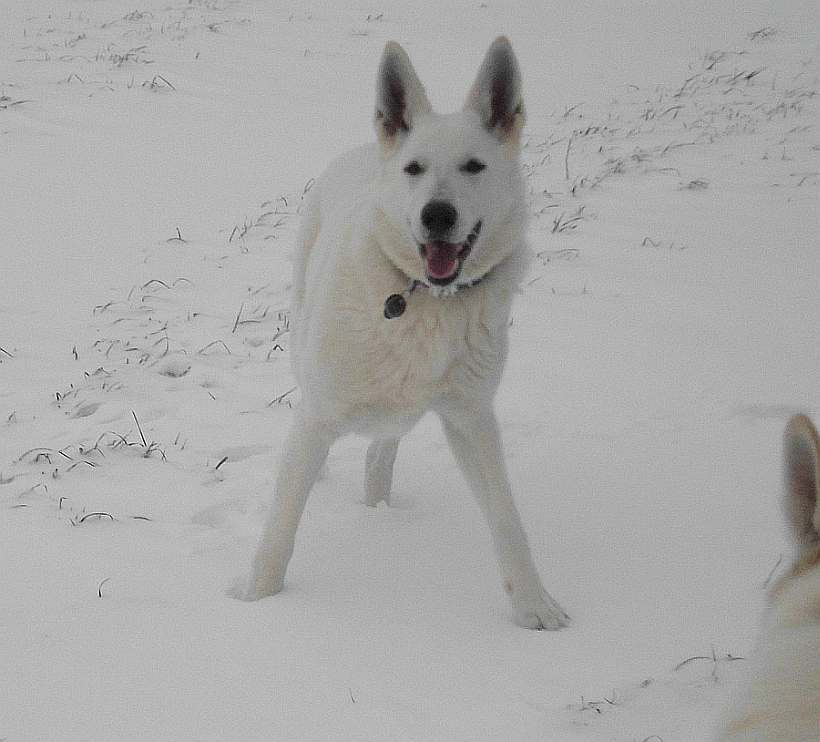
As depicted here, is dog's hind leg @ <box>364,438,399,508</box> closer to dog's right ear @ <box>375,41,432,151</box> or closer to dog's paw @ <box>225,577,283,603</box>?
dog's paw @ <box>225,577,283,603</box>

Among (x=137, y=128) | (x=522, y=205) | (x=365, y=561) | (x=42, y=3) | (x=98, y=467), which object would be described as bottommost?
(x=365, y=561)

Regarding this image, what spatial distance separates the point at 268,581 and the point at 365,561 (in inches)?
14.1

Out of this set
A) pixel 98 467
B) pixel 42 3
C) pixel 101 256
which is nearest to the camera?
pixel 98 467

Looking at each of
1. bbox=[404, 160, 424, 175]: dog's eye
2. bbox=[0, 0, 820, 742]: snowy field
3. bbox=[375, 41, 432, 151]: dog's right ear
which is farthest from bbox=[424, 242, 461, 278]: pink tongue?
bbox=[0, 0, 820, 742]: snowy field

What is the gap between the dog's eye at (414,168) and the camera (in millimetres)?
2715

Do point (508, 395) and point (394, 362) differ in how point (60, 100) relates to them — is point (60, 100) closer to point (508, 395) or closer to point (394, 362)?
point (508, 395)

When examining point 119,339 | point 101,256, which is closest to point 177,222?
point 101,256

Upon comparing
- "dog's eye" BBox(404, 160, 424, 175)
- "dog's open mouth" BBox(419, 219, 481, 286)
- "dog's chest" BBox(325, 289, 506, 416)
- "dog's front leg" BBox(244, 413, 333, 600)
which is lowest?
"dog's front leg" BBox(244, 413, 333, 600)

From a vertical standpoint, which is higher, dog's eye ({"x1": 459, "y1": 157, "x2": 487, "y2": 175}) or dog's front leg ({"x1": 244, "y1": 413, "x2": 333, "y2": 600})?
dog's eye ({"x1": 459, "y1": 157, "x2": 487, "y2": 175})

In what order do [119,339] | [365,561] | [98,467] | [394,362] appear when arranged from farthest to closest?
[119,339] → [98,467] → [365,561] → [394,362]

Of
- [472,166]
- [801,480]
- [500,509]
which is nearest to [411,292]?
[472,166]

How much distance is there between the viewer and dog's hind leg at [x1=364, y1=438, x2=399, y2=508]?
11.0 feet

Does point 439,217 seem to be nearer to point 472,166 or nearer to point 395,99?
point 472,166

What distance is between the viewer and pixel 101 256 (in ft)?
19.2
